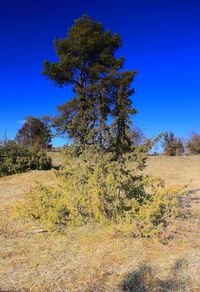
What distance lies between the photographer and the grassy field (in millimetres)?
3064

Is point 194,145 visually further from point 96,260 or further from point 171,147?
point 96,260

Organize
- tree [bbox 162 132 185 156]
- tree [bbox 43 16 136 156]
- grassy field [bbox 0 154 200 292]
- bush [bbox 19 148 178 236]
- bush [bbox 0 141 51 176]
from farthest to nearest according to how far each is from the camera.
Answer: tree [bbox 162 132 185 156]
tree [bbox 43 16 136 156]
bush [bbox 0 141 51 176]
bush [bbox 19 148 178 236]
grassy field [bbox 0 154 200 292]

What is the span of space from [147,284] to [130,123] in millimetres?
3813

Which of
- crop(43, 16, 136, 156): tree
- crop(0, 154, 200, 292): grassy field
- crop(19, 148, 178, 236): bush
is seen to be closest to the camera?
crop(0, 154, 200, 292): grassy field

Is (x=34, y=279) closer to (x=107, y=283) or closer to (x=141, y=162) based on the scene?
(x=107, y=283)

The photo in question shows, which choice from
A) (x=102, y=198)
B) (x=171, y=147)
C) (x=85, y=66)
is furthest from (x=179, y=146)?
(x=102, y=198)

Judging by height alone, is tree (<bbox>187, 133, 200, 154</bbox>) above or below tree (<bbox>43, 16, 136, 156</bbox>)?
below

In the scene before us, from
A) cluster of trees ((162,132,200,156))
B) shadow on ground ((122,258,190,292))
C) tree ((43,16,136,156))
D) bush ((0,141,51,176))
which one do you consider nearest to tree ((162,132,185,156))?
cluster of trees ((162,132,200,156))

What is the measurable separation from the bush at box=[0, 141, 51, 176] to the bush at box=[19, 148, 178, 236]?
7.84m

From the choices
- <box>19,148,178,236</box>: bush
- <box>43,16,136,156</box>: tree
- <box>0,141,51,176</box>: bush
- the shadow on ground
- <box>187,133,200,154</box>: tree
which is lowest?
the shadow on ground

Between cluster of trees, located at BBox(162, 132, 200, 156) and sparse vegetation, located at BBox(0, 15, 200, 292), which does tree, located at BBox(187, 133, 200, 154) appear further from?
sparse vegetation, located at BBox(0, 15, 200, 292)

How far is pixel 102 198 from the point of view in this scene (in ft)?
15.6

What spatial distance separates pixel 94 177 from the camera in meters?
4.88

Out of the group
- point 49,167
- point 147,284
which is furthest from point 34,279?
point 49,167
